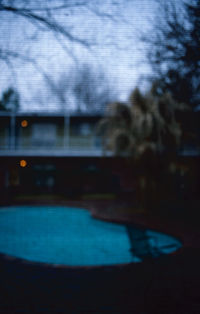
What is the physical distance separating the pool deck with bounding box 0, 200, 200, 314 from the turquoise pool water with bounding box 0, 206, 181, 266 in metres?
Result: 0.46

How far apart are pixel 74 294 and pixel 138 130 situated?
11.3ft

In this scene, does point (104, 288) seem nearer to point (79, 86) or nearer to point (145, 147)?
point (79, 86)

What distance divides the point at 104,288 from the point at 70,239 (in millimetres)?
3368

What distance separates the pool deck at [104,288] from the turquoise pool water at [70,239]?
457mm

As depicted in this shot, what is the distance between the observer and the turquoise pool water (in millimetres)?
3605

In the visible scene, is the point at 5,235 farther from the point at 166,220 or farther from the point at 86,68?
the point at 166,220

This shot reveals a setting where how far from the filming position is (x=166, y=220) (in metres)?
5.41

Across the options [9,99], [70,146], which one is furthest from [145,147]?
[9,99]

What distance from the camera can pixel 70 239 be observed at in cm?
508

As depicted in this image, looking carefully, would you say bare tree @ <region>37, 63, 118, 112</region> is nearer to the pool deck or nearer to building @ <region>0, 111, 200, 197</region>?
the pool deck

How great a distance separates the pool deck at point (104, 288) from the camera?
1.47 m

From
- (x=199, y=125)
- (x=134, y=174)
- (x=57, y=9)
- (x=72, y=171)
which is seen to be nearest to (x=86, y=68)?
(x=57, y=9)

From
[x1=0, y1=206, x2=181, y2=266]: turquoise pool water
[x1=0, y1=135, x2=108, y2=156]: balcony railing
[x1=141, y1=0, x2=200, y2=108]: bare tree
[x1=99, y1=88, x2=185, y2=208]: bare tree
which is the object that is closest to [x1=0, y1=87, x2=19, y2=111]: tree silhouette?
[x1=141, y1=0, x2=200, y2=108]: bare tree

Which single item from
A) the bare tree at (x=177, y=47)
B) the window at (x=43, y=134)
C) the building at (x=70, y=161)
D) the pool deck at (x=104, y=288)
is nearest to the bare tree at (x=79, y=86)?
the bare tree at (x=177, y=47)
